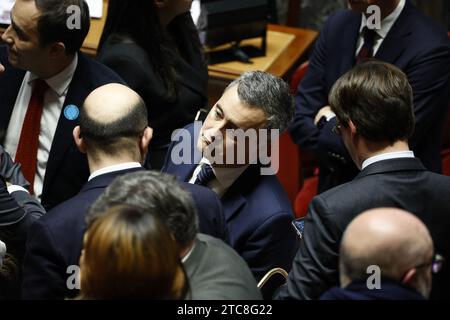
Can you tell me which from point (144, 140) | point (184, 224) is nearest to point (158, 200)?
point (184, 224)

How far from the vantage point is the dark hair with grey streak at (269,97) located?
9.07 feet

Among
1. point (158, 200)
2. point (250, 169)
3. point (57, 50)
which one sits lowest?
point (250, 169)

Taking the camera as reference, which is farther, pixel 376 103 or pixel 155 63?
pixel 155 63

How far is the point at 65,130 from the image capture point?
2998mm

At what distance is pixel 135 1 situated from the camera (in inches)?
129

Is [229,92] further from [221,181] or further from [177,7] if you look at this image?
[177,7]

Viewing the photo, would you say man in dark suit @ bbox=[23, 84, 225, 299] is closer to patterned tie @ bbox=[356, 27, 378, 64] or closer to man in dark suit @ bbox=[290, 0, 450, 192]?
man in dark suit @ bbox=[290, 0, 450, 192]

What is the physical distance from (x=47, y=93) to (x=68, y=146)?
0.22 metres

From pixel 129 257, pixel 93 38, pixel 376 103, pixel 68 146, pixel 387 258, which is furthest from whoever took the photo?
pixel 93 38

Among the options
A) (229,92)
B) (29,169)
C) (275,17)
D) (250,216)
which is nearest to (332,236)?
(250,216)

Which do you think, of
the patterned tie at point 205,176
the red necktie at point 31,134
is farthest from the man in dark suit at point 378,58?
the red necktie at point 31,134

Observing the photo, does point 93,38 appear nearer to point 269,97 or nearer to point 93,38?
point 93,38
